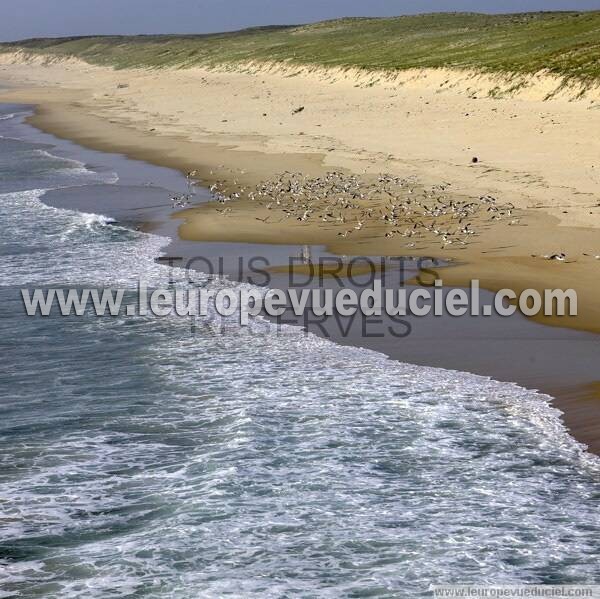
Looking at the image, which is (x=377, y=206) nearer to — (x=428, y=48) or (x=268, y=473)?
(x=268, y=473)

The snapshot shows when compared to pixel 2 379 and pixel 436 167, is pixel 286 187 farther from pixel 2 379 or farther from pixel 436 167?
pixel 2 379

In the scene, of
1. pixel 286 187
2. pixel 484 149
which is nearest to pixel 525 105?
pixel 484 149

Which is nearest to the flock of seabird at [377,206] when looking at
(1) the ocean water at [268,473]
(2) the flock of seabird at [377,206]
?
(2) the flock of seabird at [377,206]

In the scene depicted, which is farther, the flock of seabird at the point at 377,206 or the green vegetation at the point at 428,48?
the green vegetation at the point at 428,48

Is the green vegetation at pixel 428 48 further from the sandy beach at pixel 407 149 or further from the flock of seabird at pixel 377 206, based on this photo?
the flock of seabird at pixel 377 206

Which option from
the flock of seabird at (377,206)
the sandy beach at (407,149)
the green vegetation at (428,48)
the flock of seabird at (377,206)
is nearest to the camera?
the sandy beach at (407,149)

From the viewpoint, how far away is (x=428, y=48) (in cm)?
5859

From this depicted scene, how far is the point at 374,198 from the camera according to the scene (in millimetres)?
20312

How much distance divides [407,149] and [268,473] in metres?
20.3

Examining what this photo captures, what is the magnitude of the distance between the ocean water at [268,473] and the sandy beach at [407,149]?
3.88 feet

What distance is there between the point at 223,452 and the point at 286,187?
14.7m

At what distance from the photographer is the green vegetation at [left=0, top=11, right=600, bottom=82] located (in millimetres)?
39406

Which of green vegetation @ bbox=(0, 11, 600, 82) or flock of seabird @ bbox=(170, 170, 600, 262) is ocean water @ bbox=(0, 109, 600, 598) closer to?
flock of seabird @ bbox=(170, 170, 600, 262)

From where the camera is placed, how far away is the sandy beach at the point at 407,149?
14789 mm
